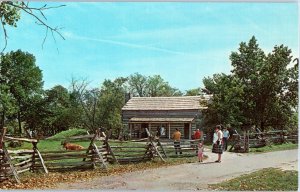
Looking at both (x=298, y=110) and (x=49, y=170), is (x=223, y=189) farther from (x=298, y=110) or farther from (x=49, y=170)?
(x=49, y=170)

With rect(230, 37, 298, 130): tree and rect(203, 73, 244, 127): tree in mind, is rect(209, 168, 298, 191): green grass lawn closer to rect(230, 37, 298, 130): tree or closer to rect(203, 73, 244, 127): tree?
rect(230, 37, 298, 130): tree

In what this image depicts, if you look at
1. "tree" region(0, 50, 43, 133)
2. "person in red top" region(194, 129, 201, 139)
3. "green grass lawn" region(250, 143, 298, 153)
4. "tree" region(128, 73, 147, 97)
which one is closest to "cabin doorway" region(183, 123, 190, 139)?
"person in red top" region(194, 129, 201, 139)

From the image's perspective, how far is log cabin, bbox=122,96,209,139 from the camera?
7.29 m

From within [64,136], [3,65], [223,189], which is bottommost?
[223,189]

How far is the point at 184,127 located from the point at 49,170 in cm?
223

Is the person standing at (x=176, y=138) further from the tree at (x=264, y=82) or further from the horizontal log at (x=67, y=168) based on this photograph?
the horizontal log at (x=67, y=168)

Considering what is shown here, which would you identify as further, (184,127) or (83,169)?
(83,169)

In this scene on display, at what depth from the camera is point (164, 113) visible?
747cm

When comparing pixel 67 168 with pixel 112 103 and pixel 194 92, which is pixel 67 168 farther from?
pixel 194 92

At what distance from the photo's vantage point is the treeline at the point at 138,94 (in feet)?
21.8

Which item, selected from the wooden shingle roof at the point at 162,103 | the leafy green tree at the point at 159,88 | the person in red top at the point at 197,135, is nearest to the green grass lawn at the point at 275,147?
the person in red top at the point at 197,135

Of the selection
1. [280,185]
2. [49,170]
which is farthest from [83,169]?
[280,185]

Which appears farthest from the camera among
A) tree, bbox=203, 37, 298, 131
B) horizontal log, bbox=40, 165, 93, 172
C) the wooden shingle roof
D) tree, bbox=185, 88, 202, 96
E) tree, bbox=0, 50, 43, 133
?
Answer: horizontal log, bbox=40, 165, 93, 172

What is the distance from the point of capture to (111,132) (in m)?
7.97
